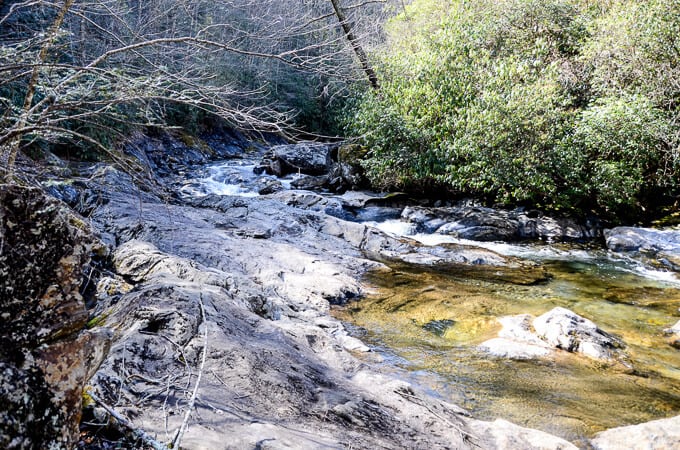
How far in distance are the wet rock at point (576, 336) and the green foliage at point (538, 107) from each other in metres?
5.96

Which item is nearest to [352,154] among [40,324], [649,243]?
[649,243]

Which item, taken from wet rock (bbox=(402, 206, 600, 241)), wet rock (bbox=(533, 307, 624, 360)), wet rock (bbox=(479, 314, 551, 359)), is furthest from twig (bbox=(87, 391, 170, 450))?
wet rock (bbox=(402, 206, 600, 241))

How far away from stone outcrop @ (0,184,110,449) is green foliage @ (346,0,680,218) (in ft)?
34.5

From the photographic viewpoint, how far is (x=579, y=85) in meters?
12.2

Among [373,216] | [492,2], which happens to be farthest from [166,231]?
[492,2]

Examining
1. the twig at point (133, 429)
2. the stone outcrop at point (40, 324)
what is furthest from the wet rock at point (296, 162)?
the stone outcrop at point (40, 324)

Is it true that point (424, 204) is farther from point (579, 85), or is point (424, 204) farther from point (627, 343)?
point (627, 343)

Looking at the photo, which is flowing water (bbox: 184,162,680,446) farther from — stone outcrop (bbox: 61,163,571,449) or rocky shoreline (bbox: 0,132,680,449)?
stone outcrop (bbox: 61,163,571,449)

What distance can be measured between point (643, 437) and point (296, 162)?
14.3m

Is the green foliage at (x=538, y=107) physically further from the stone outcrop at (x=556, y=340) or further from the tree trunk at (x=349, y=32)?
the stone outcrop at (x=556, y=340)

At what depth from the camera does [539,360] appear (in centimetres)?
491

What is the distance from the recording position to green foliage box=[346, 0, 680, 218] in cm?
1018

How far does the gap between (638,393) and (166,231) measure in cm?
655

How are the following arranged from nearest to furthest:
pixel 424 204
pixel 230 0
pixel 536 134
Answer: pixel 230 0
pixel 536 134
pixel 424 204
